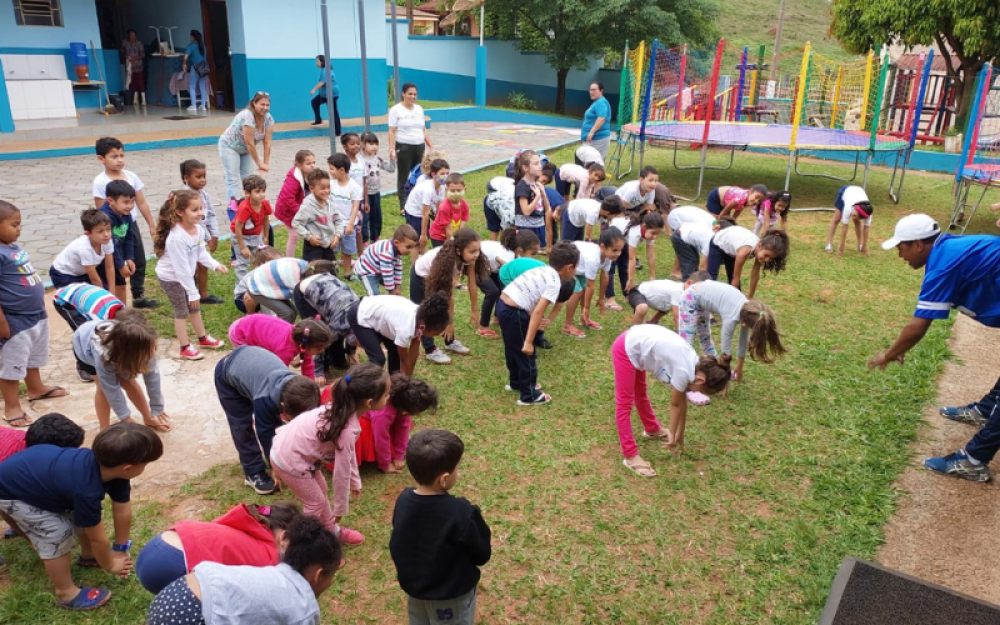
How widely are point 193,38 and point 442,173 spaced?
40.5 ft

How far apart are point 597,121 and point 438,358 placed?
7.09 metres

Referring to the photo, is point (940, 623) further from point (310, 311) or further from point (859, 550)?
point (310, 311)

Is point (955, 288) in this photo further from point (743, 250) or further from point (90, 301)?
point (90, 301)

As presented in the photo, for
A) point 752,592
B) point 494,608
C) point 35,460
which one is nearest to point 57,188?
point 35,460

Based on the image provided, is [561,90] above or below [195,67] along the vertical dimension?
below

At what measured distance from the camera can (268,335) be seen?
4.61 metres

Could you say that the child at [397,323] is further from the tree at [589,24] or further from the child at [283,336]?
the tree at [589,24]

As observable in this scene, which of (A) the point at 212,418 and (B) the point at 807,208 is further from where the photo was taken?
(B) the point at 807,208

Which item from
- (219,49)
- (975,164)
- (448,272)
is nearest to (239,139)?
(448,272)

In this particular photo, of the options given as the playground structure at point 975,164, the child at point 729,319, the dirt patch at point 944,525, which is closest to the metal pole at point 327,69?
the child at point 729,319

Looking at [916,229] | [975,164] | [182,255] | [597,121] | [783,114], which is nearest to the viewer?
[916,229]

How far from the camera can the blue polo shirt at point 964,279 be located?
4.21m

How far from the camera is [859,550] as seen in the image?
3859mm

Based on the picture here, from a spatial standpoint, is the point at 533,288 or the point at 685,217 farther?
the point at 685,217
